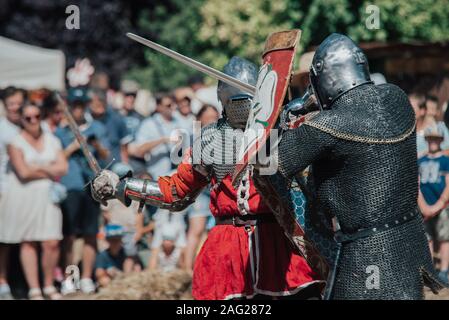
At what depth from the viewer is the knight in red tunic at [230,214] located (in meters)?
5.54

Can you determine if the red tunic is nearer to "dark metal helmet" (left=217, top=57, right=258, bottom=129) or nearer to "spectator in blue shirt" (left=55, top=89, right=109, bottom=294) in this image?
"dark metal helmet" (left=217, top=57, right=258, bottom=129)

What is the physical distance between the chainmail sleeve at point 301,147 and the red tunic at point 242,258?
2.98 ft

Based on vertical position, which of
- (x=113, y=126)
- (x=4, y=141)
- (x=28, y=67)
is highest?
(x=28, y=67)

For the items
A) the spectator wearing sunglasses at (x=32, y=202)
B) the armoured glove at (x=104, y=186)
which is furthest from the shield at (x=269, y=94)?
the spectator wearing sunglasses at (x=32, y=202)

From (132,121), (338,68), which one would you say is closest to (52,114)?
(132,121)

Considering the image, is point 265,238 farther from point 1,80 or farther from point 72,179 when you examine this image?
point 1,80

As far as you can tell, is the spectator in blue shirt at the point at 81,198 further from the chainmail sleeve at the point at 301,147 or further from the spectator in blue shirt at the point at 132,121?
the chainmail sleeve at the point at 301,147

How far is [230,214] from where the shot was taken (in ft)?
18.5

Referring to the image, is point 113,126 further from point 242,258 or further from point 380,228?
point 380,228

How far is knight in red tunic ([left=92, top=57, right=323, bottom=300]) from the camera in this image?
18.2 ft

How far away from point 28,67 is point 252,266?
883 cm

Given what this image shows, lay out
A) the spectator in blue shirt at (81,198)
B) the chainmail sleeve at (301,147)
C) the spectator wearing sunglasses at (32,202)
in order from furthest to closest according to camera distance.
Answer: the spectator in blue shirt at (81,198) → the spectator wearing sunglasses at (32,202) → the chainmail sleeve at (301,147)

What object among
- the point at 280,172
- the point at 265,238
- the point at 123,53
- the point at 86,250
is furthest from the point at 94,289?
the point at 123,53
